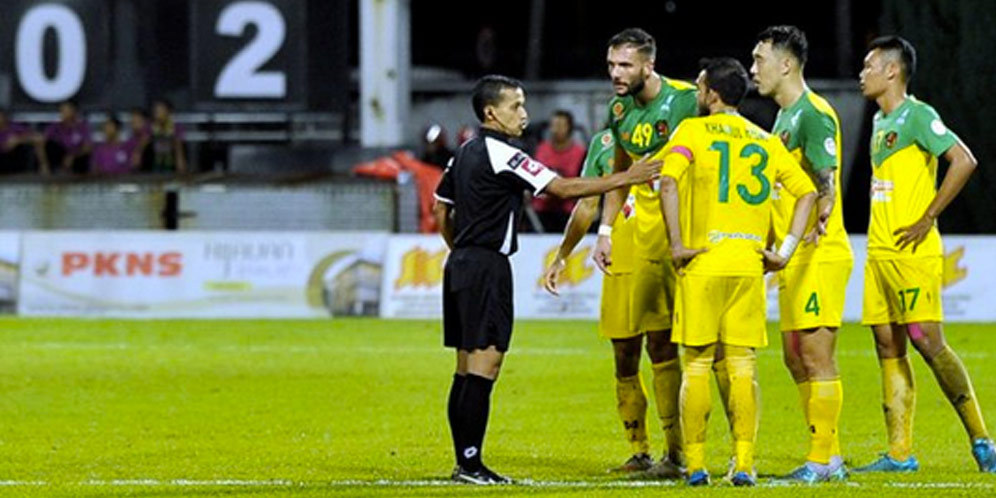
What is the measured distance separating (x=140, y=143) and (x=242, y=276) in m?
4.88

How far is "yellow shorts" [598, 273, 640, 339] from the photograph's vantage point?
12203mm

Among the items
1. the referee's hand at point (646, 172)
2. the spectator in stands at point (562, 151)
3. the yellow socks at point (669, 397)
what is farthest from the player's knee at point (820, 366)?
the spectator in stands at point (562, 151)

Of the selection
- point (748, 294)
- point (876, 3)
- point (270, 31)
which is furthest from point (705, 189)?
point (876, 3)

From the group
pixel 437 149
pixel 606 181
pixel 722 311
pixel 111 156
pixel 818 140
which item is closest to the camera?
pixel 722 311

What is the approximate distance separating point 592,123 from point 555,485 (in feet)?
75.0

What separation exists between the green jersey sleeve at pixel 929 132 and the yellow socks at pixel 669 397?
1724 mm

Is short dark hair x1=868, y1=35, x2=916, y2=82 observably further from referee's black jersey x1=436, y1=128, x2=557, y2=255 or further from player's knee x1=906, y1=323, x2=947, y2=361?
referee's black jersey x1=436, y1=128, x2=557, y2=255

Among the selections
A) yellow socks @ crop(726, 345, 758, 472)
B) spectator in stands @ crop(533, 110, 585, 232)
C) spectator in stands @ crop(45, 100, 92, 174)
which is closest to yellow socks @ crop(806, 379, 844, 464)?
yellow socks @ crop(726, 345, 758, 472)

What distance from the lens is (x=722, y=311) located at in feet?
36.4

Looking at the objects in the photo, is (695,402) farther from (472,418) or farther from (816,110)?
(816,110)

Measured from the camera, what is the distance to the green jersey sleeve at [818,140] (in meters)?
11.6

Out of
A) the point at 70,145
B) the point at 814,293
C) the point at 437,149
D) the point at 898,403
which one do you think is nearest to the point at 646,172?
the point at 814,293

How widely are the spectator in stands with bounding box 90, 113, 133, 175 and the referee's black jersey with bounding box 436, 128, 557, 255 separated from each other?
18068 millimetres

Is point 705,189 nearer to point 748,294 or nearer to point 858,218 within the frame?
point 748,294
